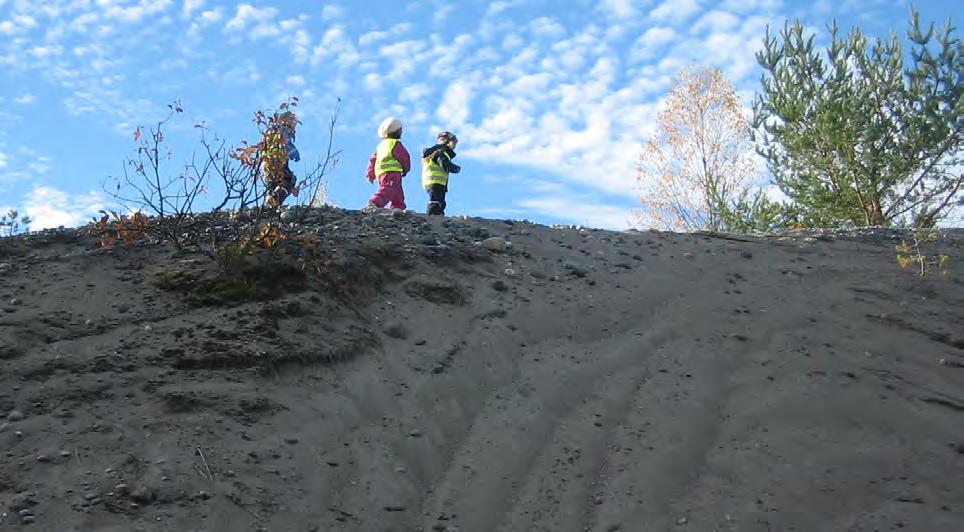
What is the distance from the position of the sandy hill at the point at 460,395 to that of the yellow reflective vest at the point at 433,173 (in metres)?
3.09

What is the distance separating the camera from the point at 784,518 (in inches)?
130

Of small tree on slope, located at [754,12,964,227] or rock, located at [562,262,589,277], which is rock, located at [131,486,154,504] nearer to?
rock, located at [562,262,589,277]

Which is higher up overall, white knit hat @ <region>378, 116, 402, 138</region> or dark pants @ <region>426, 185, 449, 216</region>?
white knit hat @ <region>378, 116, 402, 138</region>

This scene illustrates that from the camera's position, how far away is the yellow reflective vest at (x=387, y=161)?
27.4 ft

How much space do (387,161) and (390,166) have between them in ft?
0.22

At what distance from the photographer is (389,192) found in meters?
8.30

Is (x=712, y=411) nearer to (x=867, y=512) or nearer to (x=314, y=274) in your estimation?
(x=867, y=512)

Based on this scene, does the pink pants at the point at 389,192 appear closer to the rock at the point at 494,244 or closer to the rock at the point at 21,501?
the rock at the point at 494,244

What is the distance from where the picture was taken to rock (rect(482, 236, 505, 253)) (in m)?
5.57

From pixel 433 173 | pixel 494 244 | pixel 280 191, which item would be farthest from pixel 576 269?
pixel 433 173

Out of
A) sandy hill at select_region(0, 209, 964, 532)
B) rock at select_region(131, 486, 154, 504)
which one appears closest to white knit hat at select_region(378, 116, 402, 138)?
sandy hill at select_region(0, 209, 964, 532)

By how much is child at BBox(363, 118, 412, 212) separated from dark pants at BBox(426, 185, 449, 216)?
295 mm

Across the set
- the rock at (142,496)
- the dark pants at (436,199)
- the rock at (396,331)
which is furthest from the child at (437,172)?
the rock at (142,496)

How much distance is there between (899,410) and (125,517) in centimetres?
361
